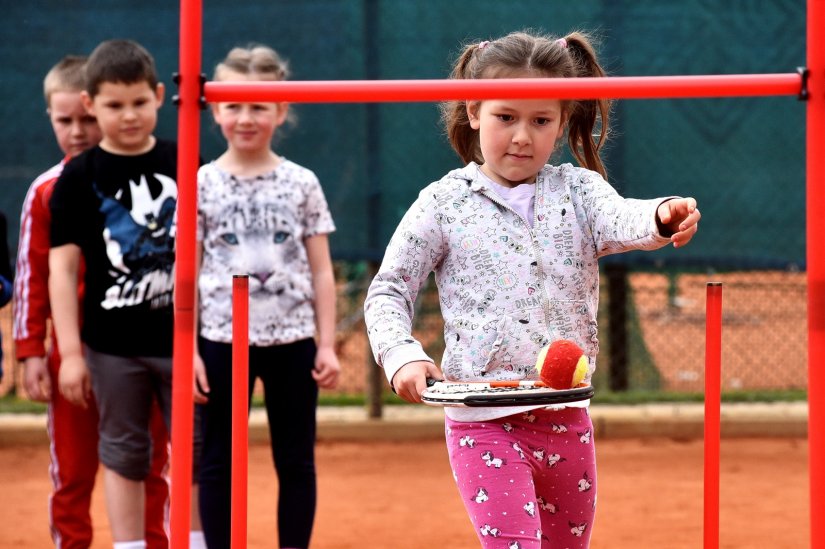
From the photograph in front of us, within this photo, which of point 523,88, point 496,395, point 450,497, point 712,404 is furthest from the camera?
point 450,497

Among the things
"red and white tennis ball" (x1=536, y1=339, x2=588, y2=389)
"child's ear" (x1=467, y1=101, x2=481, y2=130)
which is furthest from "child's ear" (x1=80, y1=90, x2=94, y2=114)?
"red and white tennis ball" (x1=536, y1=339, x2=588, y2=389)

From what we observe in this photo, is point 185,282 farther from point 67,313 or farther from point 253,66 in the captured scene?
point 253,66

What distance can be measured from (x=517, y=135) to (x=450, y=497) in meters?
2.76

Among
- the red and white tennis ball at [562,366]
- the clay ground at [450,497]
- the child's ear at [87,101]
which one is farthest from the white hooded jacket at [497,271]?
the clay ground at [450,497]

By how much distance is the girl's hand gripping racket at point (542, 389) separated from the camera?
2164 millimetres

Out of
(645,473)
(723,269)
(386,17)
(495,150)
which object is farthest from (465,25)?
(495,150)

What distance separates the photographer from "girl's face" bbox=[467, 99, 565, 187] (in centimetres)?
252

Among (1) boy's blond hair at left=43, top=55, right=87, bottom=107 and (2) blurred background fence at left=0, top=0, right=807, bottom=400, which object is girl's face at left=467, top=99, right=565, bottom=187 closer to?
(1) boy's blond hair at left=43, top=55, right=87, bottom=107

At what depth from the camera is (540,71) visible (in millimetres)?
2615

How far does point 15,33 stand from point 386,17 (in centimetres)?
167

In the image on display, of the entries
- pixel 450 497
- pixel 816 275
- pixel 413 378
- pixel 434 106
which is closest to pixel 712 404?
pixel 816 275

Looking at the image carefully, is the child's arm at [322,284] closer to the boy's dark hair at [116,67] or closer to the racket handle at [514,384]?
the boy's dark hair at [116,67]

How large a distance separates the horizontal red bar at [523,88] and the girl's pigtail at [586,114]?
0.37 metres

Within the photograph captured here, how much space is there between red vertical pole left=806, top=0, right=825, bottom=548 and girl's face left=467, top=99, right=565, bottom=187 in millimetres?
509
